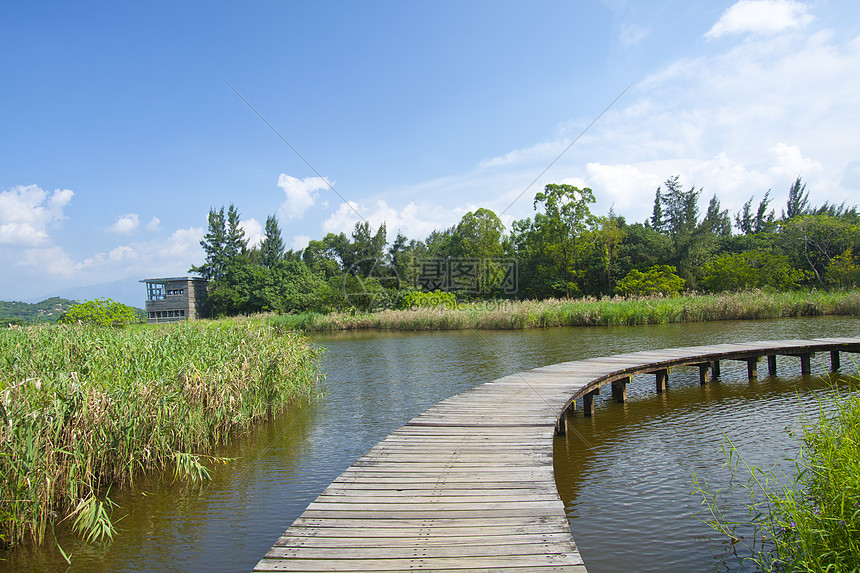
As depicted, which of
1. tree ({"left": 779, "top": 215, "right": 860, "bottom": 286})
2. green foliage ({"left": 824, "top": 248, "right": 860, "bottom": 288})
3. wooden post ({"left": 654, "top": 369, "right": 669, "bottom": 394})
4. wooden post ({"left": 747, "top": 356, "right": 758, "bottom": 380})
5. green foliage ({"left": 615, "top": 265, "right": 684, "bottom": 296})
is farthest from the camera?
green foliage ({"left": 615, "top": 265, "right": 684, "bottom": 296})

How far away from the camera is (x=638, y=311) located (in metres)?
20.3

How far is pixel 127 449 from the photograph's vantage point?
204 inches

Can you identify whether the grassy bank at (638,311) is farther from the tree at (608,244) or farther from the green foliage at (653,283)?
the tree at (608,244)

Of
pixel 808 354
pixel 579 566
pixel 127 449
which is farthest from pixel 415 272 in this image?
pixel 579 566

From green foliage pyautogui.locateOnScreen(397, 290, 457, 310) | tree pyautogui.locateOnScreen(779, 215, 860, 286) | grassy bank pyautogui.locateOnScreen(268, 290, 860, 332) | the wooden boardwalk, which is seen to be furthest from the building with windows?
tree pyautogui.locateOnScreen(779, 215, 860, 286)

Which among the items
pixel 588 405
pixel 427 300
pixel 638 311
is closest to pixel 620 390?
pixel 588 405

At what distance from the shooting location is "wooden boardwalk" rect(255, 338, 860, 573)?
116 inches

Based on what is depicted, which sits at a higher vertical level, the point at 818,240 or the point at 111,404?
the point at 818,240

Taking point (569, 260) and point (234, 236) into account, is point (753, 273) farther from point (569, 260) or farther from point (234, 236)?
point (234, 236)

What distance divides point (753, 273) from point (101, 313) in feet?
95.8

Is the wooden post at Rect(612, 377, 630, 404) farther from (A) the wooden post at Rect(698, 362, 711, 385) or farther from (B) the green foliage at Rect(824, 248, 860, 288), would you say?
(B) the green foliage at Rect(824, 248, 860, 288)

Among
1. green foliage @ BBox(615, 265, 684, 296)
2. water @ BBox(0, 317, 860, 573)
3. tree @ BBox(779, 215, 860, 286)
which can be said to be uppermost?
tree @ BBox(779, 215, 860, 286)

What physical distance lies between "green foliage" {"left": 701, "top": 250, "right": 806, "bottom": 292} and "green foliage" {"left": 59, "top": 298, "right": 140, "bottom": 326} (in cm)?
2723

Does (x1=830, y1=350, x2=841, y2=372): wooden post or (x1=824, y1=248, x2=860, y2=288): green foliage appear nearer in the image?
(x1=830, y1=350, x2=841, y2=372): wooden post
